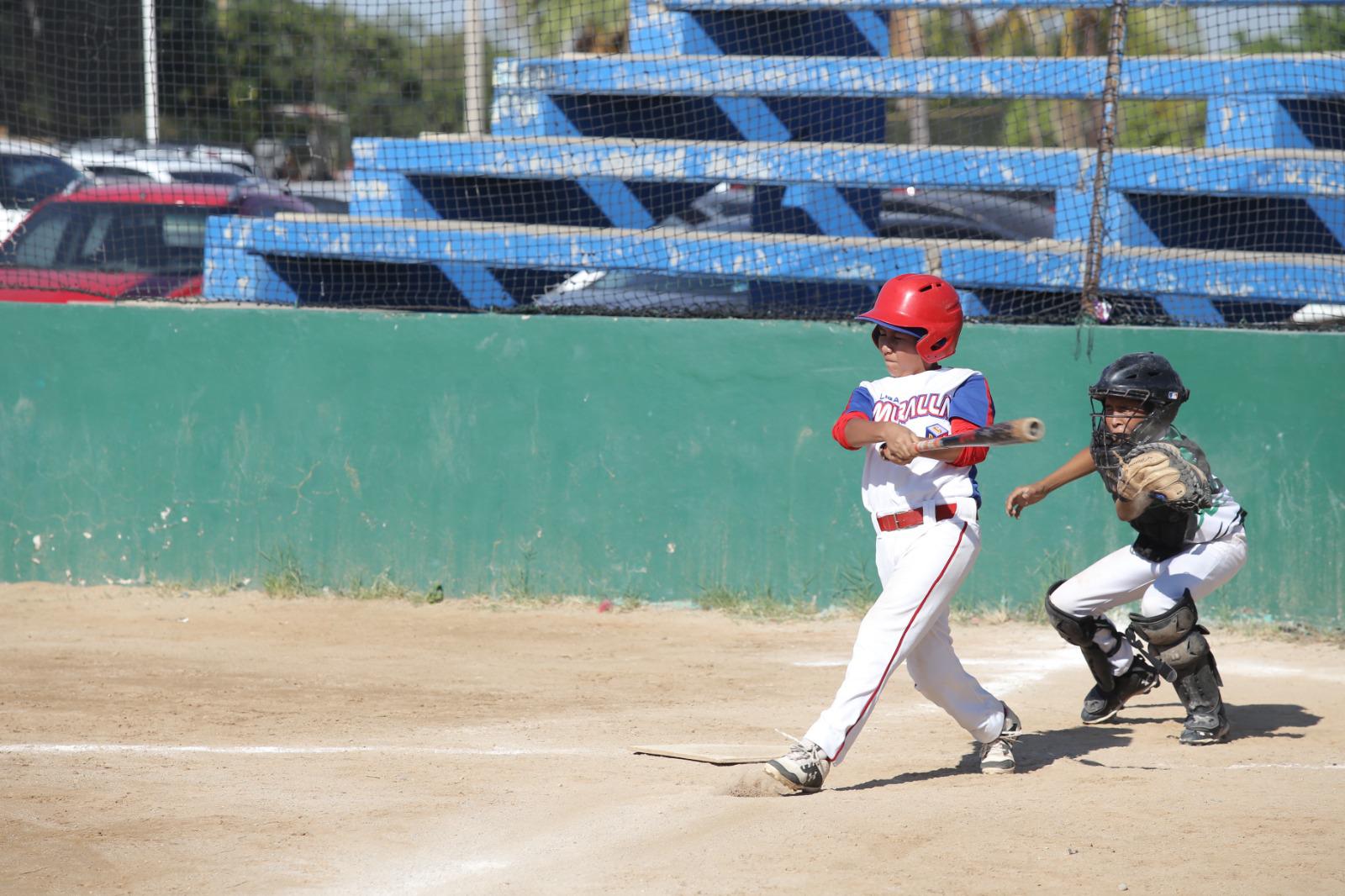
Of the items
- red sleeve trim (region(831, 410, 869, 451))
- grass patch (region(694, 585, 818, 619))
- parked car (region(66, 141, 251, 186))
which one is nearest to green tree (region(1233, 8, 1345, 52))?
grass patch (region(694, 585, 818, 619))

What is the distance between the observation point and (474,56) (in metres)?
9.01

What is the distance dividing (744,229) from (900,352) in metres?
5.38

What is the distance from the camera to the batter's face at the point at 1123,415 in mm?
5023

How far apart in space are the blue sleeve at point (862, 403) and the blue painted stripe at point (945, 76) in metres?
4.84

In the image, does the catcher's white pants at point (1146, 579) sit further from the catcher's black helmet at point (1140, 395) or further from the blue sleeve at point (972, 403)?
the blue sleeve at point (972, 403)

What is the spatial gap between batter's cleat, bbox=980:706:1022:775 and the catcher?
26.5 inches

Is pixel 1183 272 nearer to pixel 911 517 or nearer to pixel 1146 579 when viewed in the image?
pixel 1146 579

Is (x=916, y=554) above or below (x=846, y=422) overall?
below

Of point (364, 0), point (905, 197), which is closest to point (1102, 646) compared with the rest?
point (905, 197)

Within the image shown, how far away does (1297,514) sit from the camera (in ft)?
23.3

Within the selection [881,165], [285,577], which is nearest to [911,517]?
[285,577]

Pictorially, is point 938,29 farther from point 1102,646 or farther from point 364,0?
point 1102,646

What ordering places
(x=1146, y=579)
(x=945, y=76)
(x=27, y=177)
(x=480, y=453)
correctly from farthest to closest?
1. (x=27, y=177)
2. (x=945, y=76)
3. (x=480, y=453)
4. (x=1146, y=579)

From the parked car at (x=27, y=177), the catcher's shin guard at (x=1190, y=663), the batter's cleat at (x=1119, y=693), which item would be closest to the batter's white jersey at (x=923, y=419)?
the catcher's shin guard at (x=1190, y=663)
